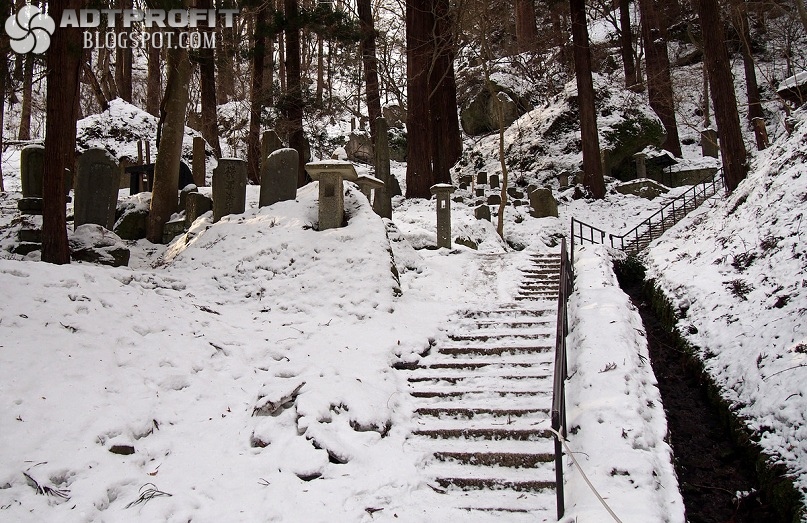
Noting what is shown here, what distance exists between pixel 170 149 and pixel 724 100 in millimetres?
12148

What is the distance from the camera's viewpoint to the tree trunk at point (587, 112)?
18438 millimetres

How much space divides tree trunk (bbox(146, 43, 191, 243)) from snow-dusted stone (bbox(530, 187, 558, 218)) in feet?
35.1

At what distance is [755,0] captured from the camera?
867 inches

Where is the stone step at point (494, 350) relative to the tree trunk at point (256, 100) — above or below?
below

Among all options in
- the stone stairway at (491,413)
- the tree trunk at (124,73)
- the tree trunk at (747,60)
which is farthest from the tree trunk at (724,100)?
the tree trunk at (124,73)

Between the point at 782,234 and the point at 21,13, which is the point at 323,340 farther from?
the point at 21,13

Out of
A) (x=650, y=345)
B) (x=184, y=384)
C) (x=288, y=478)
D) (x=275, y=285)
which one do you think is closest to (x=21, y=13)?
(x=275, y=285)

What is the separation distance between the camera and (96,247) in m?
8.63

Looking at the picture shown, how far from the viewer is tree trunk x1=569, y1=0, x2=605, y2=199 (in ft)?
60.5

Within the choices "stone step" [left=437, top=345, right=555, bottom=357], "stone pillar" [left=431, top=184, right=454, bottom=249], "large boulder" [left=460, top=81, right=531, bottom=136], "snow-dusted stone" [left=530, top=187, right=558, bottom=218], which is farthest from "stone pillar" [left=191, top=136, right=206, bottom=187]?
"large boulder" [left=460, top=81, right=531, bottom=136]

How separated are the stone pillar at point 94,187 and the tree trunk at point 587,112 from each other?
14819 mm

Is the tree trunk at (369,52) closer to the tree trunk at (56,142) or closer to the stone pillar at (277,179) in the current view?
the stone pillar at (277,179)

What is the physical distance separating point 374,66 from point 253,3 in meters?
8.09

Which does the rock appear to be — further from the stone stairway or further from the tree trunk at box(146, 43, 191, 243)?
the tree trunk at box(146, 43, 191, 243)
